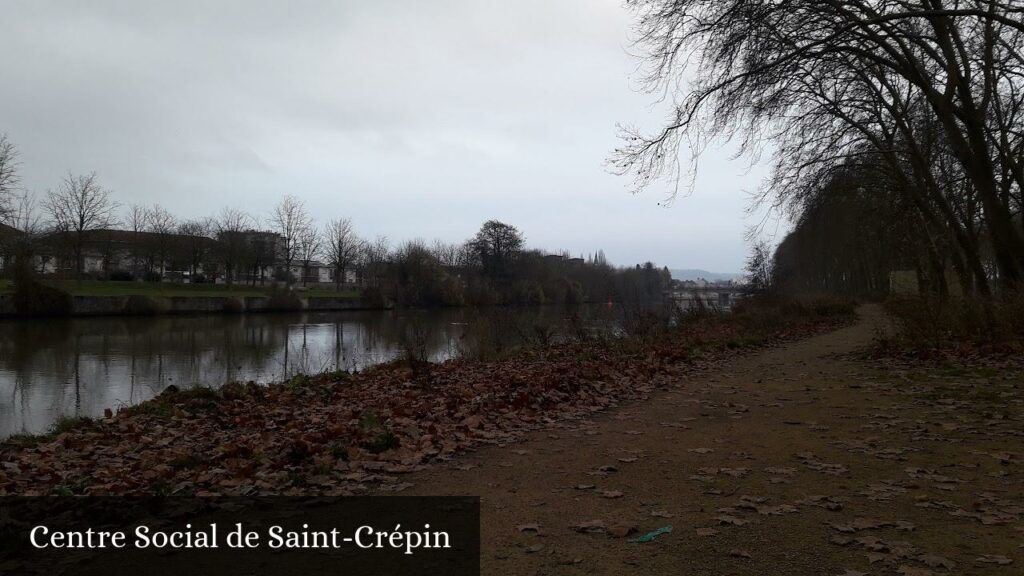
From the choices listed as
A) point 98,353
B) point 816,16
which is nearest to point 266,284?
point 98,353

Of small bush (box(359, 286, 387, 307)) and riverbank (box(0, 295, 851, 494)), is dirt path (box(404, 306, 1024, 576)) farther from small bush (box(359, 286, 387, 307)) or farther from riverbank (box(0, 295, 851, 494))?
small bush (box(359, 286, 387, 307))

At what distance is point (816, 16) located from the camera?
11.0 m

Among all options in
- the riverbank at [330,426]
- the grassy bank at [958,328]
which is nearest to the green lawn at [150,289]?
the riverbank at [330,426]

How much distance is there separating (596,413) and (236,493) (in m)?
4.46

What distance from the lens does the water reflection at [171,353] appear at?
1480 cm

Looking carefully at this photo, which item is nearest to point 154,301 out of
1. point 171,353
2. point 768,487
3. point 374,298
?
point 374,298

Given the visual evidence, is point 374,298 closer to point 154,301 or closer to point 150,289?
point 150,289

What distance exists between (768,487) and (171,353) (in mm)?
25807

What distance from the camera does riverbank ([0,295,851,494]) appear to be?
5207 mm

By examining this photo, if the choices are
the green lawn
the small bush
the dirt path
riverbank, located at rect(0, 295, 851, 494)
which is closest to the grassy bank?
riverbank, located at rect(0, 295, 851, 494)

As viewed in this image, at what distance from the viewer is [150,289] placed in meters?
60.1

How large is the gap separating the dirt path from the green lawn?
5071cm

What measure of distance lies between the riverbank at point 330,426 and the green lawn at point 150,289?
44.6 metres

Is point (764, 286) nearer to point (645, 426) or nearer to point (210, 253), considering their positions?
point (645, 426)
